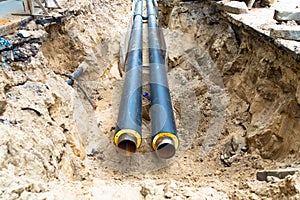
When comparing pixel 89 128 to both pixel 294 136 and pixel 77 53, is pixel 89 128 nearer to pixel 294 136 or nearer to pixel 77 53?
pixel 77 53

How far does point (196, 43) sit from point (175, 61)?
691 millimetres

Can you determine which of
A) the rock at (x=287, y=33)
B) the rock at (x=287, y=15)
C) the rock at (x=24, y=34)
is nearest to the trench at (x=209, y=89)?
the rock at (x=287, y=33)

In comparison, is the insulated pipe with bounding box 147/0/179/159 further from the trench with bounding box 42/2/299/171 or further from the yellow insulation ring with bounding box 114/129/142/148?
the trench with bounding box 42/2/299/171

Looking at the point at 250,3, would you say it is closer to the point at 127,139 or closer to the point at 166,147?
the point at 166,147

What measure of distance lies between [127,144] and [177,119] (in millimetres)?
1304

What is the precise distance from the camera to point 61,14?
486cm

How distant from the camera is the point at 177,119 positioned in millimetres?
4395

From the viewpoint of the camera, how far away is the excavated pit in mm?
2031

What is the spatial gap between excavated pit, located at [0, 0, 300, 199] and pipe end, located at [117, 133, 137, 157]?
0.70 ft

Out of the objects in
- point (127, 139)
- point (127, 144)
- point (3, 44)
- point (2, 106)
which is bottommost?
point (127, 144)

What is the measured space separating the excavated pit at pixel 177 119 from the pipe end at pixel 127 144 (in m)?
0.21

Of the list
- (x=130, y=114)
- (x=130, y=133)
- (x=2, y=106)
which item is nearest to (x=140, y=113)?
(x=130, y=114)

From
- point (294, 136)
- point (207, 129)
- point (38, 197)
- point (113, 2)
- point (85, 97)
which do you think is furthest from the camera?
point (113, 2)

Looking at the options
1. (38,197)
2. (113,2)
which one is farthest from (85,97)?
(113,2)
